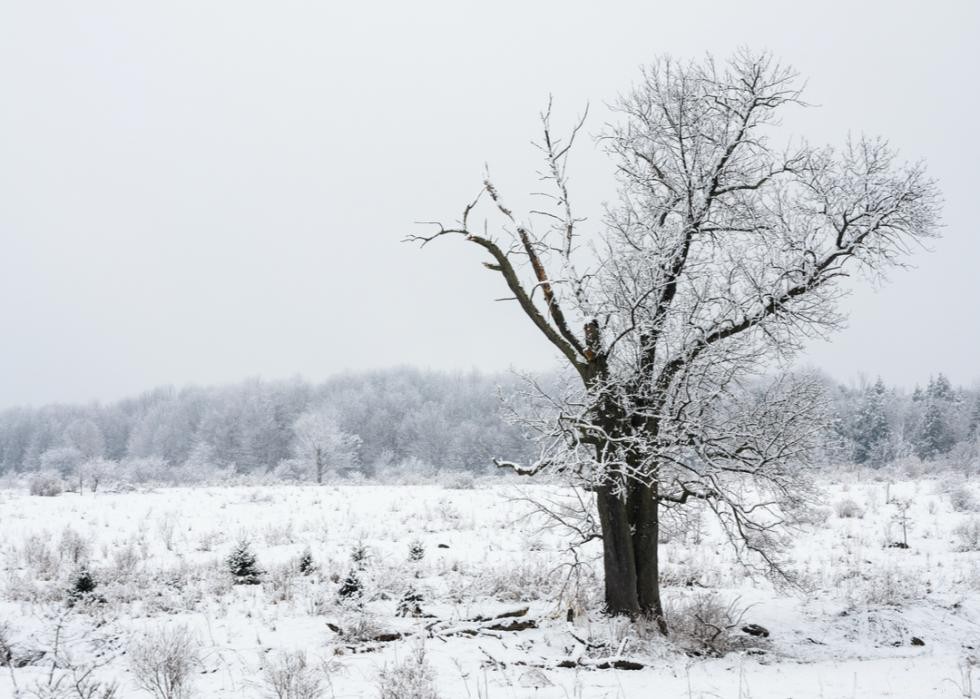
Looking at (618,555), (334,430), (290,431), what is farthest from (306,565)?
(290,431)

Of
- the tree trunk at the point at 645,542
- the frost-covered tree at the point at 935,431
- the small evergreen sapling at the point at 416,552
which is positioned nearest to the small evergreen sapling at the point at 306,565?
the small evergreen sapling at the point at 416,552

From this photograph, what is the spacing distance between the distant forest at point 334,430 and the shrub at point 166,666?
38799 mm

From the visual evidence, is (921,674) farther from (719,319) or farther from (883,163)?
(883,163)

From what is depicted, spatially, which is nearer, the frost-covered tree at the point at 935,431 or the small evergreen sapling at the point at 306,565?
the small evergreen sapling at the point at 306,565

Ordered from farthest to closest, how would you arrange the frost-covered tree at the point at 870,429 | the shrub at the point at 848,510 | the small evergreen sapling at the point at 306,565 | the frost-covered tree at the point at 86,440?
the frost-covered tree at the point at 86,440 → the frost-covered tree at the point at 870,429 → the shrub at the point at 848,510 → the small evergreen sapling at the point at 306,565

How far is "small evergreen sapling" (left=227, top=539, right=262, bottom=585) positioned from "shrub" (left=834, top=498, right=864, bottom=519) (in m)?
14.4

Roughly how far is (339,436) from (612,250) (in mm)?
54825

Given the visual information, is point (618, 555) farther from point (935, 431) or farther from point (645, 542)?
point (935, 431)

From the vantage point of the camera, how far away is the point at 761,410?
8.16 m

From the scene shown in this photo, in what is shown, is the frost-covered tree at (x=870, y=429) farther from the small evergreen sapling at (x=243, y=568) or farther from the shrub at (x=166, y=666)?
the shrub at (x=166, y=666)

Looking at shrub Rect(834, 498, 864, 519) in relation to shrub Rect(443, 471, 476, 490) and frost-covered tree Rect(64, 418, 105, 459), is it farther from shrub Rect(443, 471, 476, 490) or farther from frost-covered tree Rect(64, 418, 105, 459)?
frost-covered tree Rect(64, 418, 105, 459)

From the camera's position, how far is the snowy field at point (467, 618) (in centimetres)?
600

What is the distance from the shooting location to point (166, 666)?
5602 millimetres

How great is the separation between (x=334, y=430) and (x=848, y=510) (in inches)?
1916
